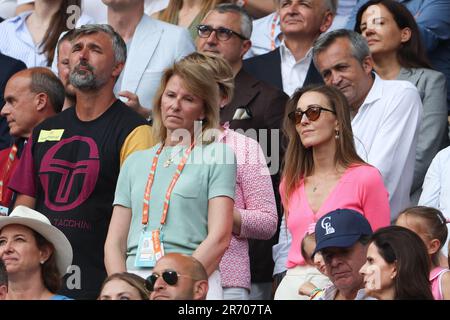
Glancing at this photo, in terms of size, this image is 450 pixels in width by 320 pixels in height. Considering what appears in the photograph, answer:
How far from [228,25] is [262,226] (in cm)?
227

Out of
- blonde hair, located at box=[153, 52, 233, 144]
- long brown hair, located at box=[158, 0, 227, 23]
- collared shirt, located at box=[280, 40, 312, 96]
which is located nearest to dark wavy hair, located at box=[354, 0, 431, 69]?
collared shirt, located at box=[280, 40, 312, 96]

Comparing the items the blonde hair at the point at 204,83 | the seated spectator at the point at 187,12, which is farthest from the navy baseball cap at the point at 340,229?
the seated spectator at the point at 187,12

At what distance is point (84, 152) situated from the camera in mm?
8859

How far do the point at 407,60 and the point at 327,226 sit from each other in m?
3.10

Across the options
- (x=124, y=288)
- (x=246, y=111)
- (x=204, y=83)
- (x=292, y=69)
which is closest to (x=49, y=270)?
(x=124, y=288)

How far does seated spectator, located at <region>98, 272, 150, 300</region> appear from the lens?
7219mm

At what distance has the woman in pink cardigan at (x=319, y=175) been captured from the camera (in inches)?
321

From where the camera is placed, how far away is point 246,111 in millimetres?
9578

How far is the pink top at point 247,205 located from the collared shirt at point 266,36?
309 centimetres

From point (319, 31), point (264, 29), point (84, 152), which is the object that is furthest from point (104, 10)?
point (84, 152)

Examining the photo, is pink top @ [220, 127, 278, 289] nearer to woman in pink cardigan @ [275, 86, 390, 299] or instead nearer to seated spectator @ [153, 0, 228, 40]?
woman in pink cardigan @ [275, 86, 390, 299]

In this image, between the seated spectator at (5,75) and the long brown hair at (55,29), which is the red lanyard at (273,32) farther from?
the seated spectator at (5,75)
